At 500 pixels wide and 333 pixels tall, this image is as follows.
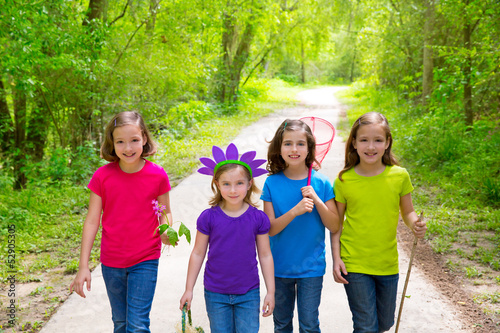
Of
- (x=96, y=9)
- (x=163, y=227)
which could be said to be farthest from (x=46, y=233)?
(x=96, y=9)

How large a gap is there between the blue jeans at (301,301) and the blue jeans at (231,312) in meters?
0.23

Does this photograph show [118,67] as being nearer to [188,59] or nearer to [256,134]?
[188,59]

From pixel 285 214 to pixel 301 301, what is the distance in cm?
52

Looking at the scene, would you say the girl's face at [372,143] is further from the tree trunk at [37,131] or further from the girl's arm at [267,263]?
the tree trunk at [37,131]

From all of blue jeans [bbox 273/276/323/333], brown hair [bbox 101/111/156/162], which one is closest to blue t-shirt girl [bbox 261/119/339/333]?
blue jeans [bbox 273/276/323/333]

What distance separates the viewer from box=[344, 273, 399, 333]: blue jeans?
2.58 meters

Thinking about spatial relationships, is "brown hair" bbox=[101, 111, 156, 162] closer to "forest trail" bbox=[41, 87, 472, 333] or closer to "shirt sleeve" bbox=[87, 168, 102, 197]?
"shirt sleeve" bbox=[87, 168, 102, 197]

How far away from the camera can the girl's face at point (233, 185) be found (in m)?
2.44

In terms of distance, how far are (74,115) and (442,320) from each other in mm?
7479

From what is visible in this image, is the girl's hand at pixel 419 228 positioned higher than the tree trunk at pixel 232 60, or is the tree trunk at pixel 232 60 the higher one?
the tree trunk at pixel 232 60

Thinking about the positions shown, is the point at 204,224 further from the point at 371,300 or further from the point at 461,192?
the point at 461,192

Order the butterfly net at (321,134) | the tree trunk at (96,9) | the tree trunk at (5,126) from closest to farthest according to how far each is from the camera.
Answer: the butterfly net at (321,134) < the tree trunk at (96,9) < the tree trunk at (5,126)

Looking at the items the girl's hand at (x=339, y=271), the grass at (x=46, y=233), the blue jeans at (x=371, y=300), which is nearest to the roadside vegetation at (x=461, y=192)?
the blue jeans at (x=371, y=300)

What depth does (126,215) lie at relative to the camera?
2.67 m
